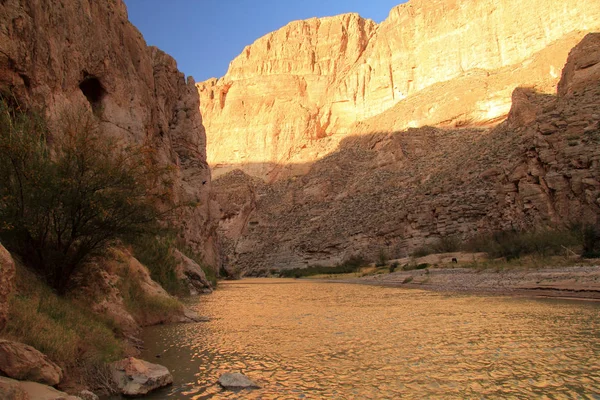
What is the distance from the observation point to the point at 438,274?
23438mm

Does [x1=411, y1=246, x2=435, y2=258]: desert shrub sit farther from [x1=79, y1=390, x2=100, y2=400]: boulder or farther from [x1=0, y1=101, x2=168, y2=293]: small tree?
[x1=79, y1=390, x2=100, y2=400]: boulder

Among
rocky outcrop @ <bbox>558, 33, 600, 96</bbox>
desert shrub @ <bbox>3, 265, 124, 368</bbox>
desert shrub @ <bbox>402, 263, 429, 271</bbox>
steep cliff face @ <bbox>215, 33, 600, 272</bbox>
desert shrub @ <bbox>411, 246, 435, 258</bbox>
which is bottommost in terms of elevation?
desert shrub @ <bbox>402, 263, 429, 271</bbox>

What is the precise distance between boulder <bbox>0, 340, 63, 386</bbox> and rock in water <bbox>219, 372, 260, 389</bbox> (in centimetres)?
187

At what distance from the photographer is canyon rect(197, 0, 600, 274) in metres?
27.6

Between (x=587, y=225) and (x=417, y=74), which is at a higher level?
(x=417, y=74)

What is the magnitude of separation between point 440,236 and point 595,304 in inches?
862

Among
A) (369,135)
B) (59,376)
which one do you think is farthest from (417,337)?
(369,135)

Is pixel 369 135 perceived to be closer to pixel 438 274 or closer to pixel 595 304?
pixel 438 274

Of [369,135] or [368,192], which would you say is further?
[369,135]

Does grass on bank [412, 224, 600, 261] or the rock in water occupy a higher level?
grass on bank [412, 224, 600, 261]

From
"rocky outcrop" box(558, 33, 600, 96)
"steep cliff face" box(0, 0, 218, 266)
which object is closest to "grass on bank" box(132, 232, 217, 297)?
"steep cliff face" box(0, 0, 218, 266)

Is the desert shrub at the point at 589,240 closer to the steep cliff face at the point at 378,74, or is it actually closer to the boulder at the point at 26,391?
the boulder at the point at 26,391

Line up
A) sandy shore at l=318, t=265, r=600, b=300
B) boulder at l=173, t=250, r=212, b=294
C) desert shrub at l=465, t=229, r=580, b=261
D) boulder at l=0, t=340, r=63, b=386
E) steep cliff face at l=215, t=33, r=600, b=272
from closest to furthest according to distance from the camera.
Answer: boulder at l=0, t=340, r=63, b=386, sandy shore at l=318, t=265, r=600, b=300, boulder at l=173, t=250, r=212, b=294, desert shrub at l=465, t=229, r=580, b=261, steep cliff face at l=215, t=33, r=600, b=272

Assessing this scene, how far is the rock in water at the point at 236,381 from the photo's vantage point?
212 inches
